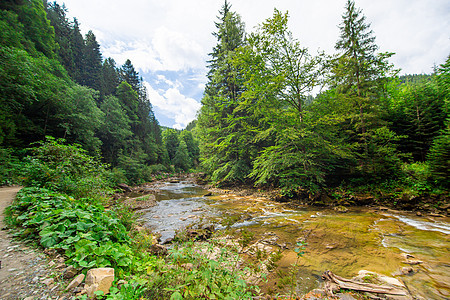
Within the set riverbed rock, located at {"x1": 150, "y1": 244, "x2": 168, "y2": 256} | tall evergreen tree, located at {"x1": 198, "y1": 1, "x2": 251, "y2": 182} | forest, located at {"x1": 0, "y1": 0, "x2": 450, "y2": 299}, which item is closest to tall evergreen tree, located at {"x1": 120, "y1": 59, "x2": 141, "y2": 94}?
forest, located at {"x1": 0, "y1": 0, "x2": 450, "y2": 299}

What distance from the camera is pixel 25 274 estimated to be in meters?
1.94

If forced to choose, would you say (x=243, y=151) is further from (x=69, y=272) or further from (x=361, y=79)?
(x=69, y=272)

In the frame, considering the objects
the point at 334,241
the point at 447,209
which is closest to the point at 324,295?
the point at 334,241

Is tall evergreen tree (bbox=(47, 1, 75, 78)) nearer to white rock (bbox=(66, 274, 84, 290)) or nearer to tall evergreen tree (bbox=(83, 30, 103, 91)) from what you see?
tall evergreen tree (bbox=(83, 30, 103, 91))

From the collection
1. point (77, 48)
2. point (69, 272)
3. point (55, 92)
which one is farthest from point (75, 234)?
point (77, 48)

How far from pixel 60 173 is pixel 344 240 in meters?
9.74

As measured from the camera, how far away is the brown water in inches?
128

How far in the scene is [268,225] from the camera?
254 inches

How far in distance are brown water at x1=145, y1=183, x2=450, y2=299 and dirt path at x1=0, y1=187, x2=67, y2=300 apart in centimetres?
332

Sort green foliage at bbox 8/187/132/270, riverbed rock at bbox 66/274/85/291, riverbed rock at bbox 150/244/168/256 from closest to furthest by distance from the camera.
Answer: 1. riverbed rock at bbox 66/274/85/291
2. green foliage at bbox 8/187/132/270
3. riverbed rock at bbox 150/244/168/256

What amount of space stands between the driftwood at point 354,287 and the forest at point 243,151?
805mm

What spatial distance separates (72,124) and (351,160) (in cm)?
2458

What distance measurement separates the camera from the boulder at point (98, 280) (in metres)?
1.71

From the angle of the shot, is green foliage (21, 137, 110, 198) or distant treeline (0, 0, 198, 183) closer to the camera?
green foliage (21, 137, 110, 198)
